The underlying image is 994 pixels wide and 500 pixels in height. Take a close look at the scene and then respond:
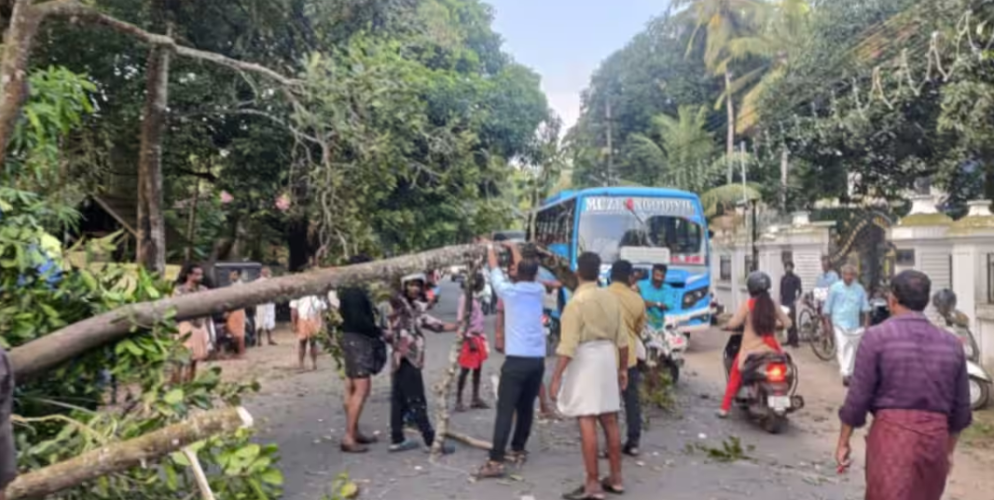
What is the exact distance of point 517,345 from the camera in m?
6.32

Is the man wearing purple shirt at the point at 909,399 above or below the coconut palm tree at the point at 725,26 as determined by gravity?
below

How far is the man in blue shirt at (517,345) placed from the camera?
632cm

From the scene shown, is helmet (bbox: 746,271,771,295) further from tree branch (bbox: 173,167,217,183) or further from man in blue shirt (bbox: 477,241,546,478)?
tree branch (bbox: 173,167,217,183)

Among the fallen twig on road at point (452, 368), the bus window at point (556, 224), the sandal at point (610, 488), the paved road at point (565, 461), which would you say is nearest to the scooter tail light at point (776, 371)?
the paved road at point (565, 461)

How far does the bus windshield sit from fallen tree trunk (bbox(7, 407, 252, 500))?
1048 centimetres

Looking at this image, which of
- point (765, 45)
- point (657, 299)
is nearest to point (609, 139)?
point (765, 45)

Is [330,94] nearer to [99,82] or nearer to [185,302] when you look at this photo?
[185,302]

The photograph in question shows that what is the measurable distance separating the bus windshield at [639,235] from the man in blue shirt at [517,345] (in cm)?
745

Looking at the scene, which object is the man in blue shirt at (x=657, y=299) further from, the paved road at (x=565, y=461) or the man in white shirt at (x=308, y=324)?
the man in white shirt at (x=308, y=324)

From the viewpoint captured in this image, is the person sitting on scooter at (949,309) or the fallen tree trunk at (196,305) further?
the person sitting on scooter at (949,309)

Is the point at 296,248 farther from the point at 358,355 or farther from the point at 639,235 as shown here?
the point at 358,355

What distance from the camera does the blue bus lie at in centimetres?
1414

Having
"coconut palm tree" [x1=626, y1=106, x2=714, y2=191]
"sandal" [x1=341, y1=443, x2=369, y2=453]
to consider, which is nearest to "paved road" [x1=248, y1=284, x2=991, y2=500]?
"sandal" [x1=341, y1=443, x2=369, y2=453]

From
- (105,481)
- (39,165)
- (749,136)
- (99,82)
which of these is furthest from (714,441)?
(749,136)
